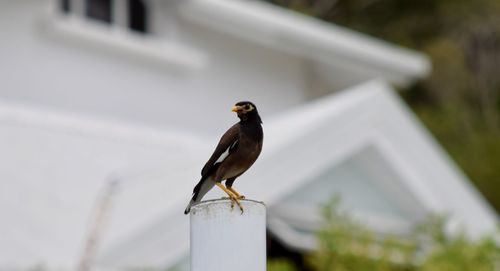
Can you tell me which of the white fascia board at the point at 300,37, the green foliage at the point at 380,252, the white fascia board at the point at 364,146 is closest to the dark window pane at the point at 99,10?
the white fascia board at the point at 300,37

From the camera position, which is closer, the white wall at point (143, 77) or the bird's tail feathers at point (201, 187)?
the bird's tail feathers at point (201, 187)

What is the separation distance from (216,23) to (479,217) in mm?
3238

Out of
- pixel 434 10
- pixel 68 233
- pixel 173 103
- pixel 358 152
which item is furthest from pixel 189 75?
pixel 434 10

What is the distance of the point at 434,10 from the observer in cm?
2666

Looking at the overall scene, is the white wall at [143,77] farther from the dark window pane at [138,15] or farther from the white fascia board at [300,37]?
the white fascia board at [300,37]

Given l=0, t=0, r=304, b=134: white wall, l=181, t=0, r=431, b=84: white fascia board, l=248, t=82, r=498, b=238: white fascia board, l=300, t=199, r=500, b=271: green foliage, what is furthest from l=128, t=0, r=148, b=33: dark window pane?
l=300, t=199, r=500, b=271: green foliage

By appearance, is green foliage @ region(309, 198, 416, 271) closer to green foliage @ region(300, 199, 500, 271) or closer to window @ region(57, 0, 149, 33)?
green foliage @ region(300, 199, 500, 271)

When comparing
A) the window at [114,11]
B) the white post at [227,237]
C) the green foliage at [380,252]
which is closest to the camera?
the white post at [227,237]

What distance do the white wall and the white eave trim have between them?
0.05m

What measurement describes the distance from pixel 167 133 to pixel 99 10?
1.57 m

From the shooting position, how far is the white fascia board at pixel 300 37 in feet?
39.9

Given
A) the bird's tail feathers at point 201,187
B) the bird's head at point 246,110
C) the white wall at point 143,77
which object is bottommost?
the bird's tail feathers at point 201,187

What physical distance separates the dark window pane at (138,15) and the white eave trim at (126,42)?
0.50 ft

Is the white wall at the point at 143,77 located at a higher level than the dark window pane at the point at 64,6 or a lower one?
lower
